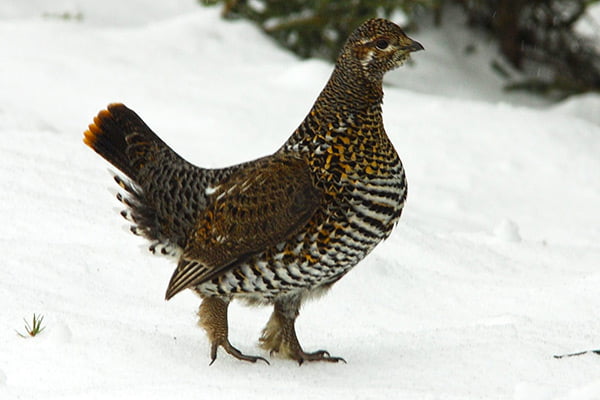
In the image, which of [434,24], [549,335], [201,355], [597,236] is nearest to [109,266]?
[201,355]

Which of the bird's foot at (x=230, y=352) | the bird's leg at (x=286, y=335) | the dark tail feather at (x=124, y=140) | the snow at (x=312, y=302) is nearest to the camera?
the snow at (x=312, y=302)

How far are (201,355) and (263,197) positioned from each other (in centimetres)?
75

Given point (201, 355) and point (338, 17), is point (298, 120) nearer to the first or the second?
point (338, 17)

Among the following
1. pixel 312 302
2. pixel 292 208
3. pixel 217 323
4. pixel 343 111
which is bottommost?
pixel 312 302

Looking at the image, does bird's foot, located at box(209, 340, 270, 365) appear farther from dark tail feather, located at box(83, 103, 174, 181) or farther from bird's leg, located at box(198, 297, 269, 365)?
dark tail feather, located at box(83, 103, 174, 181)

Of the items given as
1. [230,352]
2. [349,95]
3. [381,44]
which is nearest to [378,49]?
[381,44]

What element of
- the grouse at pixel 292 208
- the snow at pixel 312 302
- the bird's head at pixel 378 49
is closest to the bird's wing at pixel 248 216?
the grouse at pixel 292 208

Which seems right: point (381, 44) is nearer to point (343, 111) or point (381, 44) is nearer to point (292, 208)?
point (343, 111)

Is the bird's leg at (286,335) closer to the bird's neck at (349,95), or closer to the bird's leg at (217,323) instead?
the bird's leg at (217,323)

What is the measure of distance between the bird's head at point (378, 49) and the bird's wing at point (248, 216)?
52 centimetres

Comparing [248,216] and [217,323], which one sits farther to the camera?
[217,323]

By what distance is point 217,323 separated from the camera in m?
4.26

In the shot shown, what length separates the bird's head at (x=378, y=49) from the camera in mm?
4297

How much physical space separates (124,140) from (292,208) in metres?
1.10
